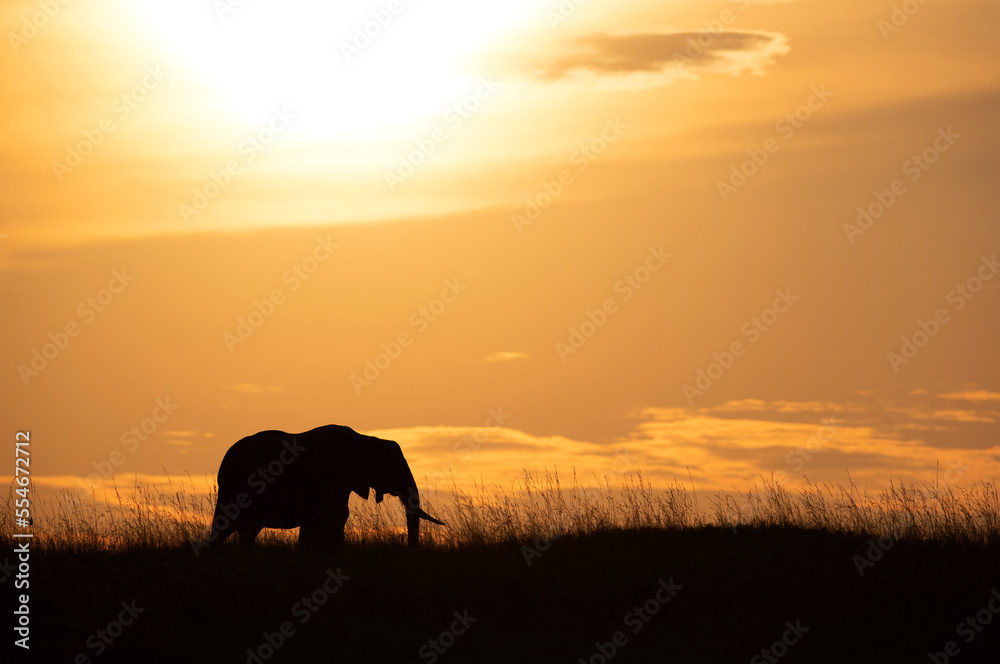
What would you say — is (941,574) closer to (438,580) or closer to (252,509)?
(438,580)

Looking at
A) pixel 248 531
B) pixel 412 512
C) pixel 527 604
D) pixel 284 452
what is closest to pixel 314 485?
pixel 284 452

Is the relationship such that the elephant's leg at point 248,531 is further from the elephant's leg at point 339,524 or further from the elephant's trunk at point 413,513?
the elephant's trunk at point 413,513

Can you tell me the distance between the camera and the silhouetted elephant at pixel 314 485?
18734mm

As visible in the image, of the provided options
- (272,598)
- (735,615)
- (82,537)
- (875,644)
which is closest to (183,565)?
(272,598)

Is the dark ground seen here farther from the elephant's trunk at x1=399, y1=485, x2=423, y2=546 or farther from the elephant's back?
the elephant's back

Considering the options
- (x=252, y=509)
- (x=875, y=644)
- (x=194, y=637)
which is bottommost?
(x=252, y=509)

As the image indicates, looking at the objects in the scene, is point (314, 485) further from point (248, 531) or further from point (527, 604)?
point (527, 604)

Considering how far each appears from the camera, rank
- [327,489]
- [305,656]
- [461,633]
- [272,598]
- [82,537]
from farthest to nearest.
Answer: [327,489]
[82,537]
[272,598]
[461,633]
[305,656]

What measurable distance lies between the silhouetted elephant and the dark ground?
2248 mm

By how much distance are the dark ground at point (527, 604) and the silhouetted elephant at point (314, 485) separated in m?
2.25

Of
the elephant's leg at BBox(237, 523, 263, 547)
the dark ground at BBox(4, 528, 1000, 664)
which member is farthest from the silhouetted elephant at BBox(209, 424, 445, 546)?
the dark ground at BBox(4, 528, 1000, 664)

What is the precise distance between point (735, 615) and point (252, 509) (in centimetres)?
946

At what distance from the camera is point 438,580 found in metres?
14.3

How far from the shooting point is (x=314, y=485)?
62.4ft
